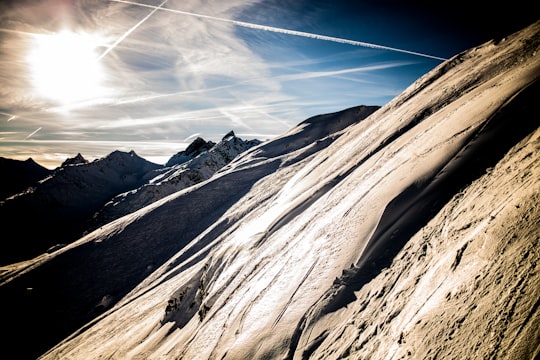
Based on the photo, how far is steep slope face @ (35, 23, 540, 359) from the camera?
356 centimetres

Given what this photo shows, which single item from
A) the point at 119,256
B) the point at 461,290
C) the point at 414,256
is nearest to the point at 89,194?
the point at 119,256

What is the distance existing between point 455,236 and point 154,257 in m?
40.3

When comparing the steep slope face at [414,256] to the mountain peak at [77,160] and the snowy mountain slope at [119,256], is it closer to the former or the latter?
the snowy mountain slope at [119,256]

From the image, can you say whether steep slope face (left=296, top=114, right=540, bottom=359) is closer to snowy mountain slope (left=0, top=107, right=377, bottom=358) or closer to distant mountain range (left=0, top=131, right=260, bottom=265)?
snowy mountain slope (left=0, top=107, right=377, bottom=358)

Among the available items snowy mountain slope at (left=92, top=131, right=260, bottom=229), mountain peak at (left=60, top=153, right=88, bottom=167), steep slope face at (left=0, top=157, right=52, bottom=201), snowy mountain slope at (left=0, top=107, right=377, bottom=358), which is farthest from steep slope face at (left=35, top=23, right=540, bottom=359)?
steep slope face at (left=0, top=157, right=52, bottom=201)

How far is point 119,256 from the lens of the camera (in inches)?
1475

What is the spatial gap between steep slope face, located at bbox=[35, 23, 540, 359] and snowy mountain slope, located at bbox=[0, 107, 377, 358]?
58.5ft

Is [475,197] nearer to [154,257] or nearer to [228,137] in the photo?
[154,257]

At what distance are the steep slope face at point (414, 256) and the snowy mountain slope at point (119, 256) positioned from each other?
58.5 ft

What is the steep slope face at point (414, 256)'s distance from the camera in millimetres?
3564

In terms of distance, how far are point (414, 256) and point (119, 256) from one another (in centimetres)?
4318

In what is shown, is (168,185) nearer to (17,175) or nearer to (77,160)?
(77,160)

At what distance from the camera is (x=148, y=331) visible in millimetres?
15516

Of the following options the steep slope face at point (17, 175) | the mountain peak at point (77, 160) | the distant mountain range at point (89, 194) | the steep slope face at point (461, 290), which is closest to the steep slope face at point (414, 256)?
the steep slope face at point (461, 290)
